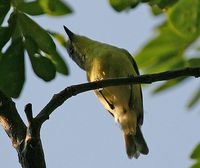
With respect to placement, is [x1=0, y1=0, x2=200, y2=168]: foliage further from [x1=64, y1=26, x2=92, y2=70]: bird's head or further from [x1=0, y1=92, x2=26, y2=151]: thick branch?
[x1=64, y1=26, x2=92, y2=70]: bird's head

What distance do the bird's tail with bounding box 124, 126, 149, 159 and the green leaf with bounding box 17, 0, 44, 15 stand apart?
224 centimetres

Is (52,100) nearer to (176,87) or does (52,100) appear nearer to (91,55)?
(176,87)

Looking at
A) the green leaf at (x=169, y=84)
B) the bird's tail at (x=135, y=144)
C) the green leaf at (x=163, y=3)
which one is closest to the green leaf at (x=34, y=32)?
the green leaf at (x=163, y=3)

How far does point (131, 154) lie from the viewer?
473 centimetres

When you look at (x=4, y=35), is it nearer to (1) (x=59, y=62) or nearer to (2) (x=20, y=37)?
(2) (x=20, y=37)

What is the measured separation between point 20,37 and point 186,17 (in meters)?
0.91

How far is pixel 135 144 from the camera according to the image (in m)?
4.84

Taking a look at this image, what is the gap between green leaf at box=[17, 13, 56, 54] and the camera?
9.07ft

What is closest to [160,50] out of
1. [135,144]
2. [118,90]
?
[118,90]

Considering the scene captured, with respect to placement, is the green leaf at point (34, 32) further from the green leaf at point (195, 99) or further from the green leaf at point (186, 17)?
the green leaf at point (195, 99)

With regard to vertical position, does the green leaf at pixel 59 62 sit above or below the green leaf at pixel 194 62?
above

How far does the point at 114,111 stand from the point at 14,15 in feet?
7.58

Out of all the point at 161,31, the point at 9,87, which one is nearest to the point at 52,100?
the point at 9,87

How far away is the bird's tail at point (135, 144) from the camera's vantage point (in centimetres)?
472
